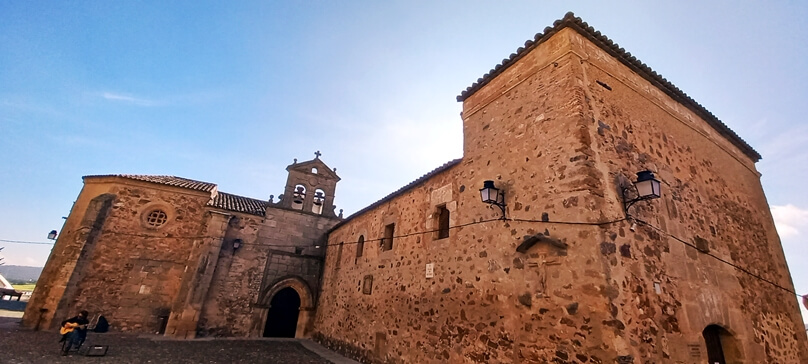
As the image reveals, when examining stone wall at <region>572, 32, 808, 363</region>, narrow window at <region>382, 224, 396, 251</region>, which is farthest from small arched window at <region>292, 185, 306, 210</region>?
stone wall at <region>572, 32, 808, 363</region>

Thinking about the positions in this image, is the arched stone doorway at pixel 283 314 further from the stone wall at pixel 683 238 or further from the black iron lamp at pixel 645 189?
the black iron lamp at pixel 645 189

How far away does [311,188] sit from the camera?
49.0 ft

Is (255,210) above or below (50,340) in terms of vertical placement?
above

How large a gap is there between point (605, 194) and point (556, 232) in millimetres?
859

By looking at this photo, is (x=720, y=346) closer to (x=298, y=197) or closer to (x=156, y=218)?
(x=298, y=197)

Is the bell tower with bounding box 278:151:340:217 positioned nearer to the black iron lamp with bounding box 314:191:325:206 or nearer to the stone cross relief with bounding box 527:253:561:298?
the black iron lamp with bounding box 314:191:325:206

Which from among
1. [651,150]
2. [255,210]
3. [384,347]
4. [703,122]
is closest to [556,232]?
[651,150]

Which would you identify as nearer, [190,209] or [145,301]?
[145,301]

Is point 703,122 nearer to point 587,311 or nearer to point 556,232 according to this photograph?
point 556,232

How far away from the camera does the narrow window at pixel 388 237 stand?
31.1ft

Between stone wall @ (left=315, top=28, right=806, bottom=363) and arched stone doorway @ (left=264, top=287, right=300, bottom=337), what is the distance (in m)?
6.32

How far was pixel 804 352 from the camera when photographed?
6.55 metres

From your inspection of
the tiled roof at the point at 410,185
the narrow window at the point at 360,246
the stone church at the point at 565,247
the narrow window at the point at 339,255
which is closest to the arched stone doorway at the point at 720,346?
the stone church at the point at 565,247

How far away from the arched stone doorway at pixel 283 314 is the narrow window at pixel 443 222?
8.93m
